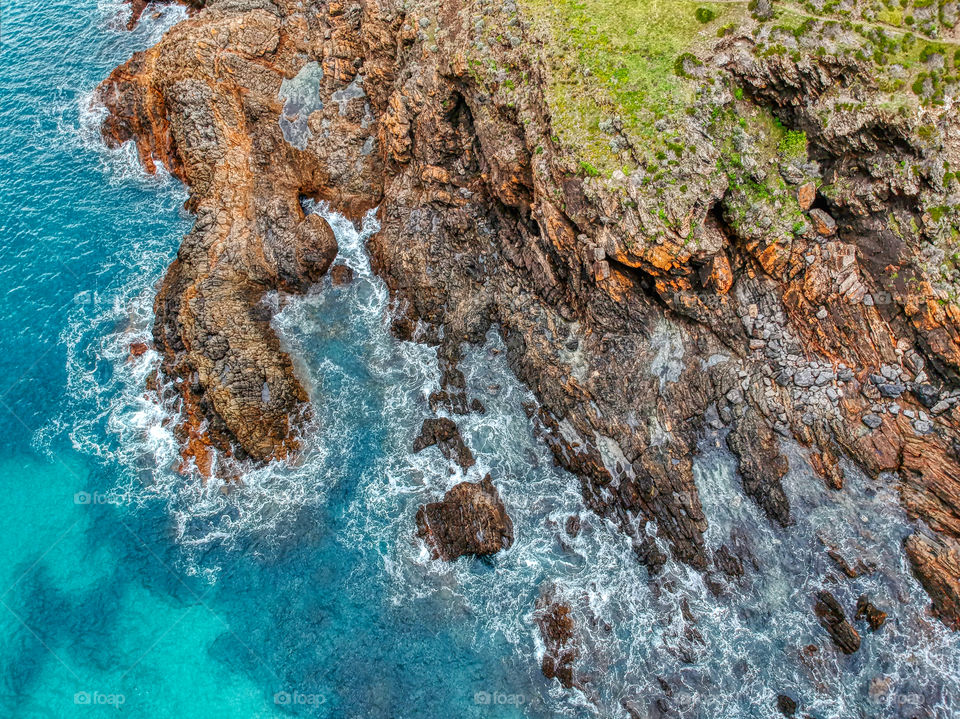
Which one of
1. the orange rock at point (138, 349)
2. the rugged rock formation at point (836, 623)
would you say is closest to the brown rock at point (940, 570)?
the rugged rock formation at point (836, 623)

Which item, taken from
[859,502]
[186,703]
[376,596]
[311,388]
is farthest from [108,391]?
[859,502]

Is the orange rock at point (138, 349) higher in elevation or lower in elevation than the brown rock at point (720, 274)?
lower

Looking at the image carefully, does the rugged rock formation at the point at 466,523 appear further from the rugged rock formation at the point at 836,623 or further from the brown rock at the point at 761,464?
the rugged rock formation at the point at 836,623

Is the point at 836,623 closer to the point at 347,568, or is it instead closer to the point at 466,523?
the point at 466,523

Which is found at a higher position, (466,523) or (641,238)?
(641,238)

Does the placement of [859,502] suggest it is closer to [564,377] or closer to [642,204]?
[564,377]

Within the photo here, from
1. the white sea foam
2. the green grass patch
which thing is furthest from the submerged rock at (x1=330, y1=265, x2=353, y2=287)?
the green grass patch

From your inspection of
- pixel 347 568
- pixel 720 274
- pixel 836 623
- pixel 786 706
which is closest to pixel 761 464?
pixel 836 623

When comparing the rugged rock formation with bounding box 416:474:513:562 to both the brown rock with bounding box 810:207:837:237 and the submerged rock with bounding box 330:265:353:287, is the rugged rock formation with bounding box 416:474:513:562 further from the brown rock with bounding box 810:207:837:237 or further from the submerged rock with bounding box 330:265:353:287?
the brown rock with bounding box 810:207:837:237
